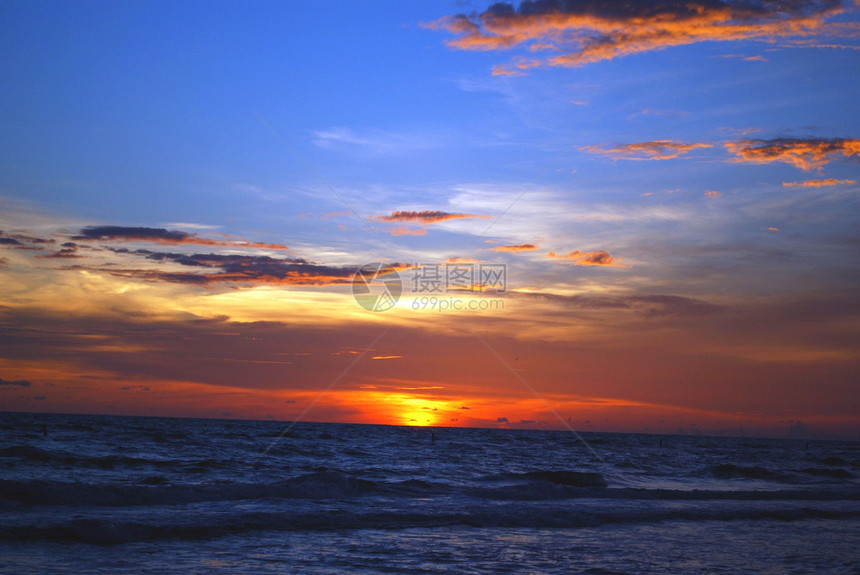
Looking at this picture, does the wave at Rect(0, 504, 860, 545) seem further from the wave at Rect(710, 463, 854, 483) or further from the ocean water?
the wave at Rect(710, 463, 854, 483)

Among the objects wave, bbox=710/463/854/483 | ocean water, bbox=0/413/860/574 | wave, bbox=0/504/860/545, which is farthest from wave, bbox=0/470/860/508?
wave, bbox=710/463/854/483

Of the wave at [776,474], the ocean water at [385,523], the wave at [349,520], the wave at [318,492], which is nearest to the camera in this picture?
the ocean water at [385,523]

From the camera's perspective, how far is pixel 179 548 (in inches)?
462

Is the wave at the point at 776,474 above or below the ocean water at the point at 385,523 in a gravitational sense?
below

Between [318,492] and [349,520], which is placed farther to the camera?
[318,492]

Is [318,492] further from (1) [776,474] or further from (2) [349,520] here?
(1) [776,474]

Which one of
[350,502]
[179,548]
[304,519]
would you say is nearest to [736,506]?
[350,502]

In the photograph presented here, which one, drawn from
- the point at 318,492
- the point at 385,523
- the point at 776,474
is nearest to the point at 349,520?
the point at 385,523

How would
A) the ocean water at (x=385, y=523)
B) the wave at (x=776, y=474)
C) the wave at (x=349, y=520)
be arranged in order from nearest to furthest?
the ocean water at (x=385, y=523)
the wave at (x=349, y=520)
the wave at (x=776, y=474)

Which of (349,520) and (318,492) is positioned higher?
(349,520)

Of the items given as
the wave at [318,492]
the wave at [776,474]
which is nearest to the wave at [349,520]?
the wave at [318,492]

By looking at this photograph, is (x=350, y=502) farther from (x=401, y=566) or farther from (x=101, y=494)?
(x=401, y=566)

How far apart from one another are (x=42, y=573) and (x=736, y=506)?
65.2 ft

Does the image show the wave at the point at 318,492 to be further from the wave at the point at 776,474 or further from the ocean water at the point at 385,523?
the wave at the point at 776,474
